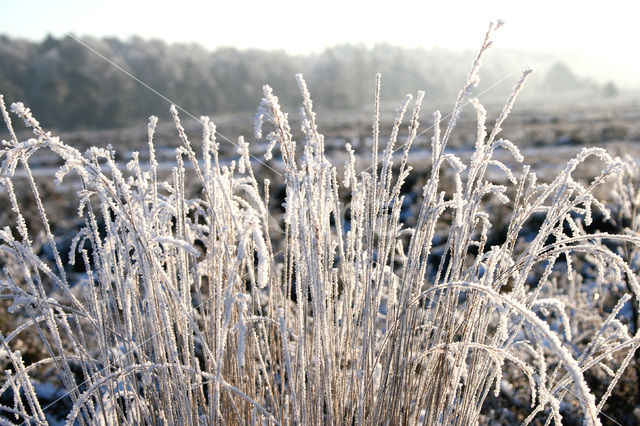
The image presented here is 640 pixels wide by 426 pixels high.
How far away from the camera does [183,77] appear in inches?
1602

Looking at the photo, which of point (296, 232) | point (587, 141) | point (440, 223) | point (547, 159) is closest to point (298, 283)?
point (296, 232)

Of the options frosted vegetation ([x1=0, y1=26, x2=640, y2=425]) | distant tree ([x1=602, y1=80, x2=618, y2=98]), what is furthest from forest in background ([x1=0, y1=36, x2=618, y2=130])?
frosted vegetation ([x1=0, y1=26, x2=640, y2=425])

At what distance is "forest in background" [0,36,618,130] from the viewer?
35094 mm

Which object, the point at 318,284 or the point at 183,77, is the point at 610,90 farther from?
the point at 318,284

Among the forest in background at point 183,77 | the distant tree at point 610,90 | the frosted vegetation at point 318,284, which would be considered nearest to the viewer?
the frosted vegetation at point 318,284

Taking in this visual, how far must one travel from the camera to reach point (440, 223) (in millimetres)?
5918

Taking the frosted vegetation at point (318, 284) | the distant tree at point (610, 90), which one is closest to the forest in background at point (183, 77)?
the distant tree at point (610, 90)

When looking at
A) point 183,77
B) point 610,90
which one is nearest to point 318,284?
point 183,77

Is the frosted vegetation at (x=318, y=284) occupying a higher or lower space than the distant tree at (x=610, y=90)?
lower

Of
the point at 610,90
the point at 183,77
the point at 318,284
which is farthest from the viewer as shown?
the point at 610,90

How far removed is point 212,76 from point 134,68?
6148 mm

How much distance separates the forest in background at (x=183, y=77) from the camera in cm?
3509

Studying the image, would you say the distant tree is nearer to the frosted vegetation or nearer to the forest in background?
the forest in background

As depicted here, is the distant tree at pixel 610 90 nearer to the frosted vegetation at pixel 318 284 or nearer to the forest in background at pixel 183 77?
the forest in background at pixel 183 77
